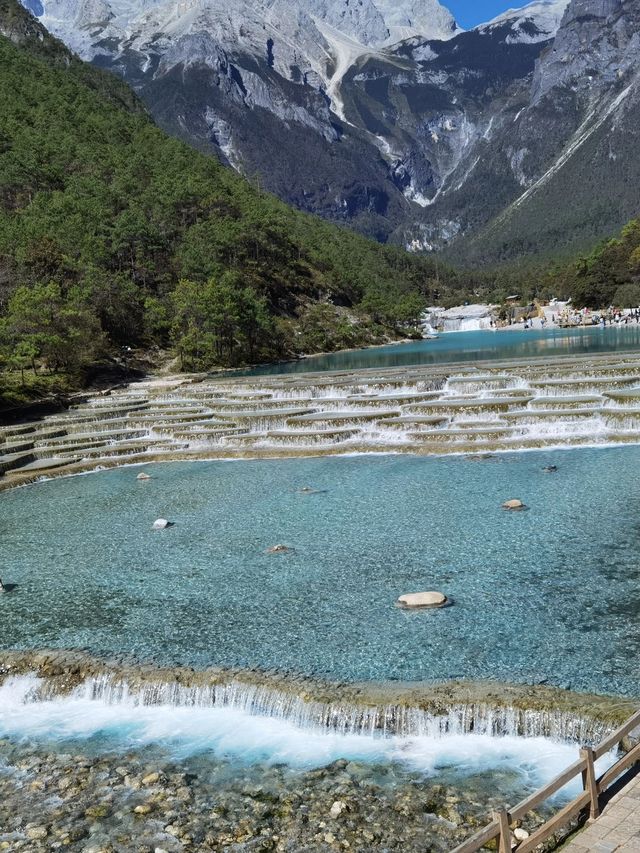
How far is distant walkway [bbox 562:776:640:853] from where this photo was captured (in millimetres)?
6926

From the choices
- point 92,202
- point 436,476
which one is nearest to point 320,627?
point 436,476

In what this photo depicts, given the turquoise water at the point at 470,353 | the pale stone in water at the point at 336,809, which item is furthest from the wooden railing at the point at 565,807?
the turquoise water at the point at 470,353

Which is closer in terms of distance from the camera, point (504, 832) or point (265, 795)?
point (504, 832)

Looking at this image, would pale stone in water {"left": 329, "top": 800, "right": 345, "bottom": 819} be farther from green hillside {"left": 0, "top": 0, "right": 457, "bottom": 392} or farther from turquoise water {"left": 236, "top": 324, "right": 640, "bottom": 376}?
turquoise water {"left": 236, "top": 324, "right": 640, "bottom": 376}

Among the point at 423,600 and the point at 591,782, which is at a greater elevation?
the point at 591,782

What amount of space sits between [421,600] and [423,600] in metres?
0.04

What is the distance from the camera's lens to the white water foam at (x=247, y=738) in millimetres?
10102

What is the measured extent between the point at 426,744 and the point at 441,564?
6.87m

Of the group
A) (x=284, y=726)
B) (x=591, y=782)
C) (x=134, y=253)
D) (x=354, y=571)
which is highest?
(x=134, y=253)

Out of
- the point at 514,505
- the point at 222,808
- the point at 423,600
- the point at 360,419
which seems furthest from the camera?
the point at 360,419

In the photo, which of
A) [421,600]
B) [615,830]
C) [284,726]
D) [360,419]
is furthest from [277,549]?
[360,419]

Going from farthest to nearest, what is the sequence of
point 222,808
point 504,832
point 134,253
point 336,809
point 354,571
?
point 134,253 → point 354,571 → point 222,808 → point 336,809 → point 504,832

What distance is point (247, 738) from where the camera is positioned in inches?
441

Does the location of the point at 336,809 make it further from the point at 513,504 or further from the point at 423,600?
the point at 513,504
